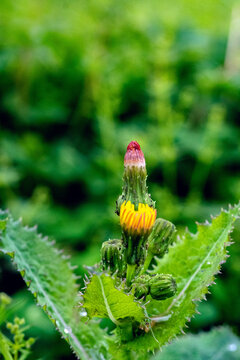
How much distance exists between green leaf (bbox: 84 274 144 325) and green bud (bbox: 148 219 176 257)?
9.3 inches

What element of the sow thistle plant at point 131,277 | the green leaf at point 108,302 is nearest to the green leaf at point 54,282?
the sow thistle plant at point 131,277

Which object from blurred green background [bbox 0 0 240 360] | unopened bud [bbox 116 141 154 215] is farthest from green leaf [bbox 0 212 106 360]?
blurred green background [bbox 0 0 240 360]

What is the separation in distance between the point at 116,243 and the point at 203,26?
238 inches

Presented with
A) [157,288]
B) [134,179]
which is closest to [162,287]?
[157,288]

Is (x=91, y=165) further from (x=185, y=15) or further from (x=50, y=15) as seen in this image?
(x=185, y=15)

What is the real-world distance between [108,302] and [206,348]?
3.17 feet

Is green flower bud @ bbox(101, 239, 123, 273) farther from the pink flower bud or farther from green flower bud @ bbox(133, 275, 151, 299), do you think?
the pink flower bud

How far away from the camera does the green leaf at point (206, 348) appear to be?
5.92ft

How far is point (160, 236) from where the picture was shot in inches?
51.4

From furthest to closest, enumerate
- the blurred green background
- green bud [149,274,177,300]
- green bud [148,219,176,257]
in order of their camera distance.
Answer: the blurred green background, green bud [148,219,176,257], green bud [149,274,177,300]

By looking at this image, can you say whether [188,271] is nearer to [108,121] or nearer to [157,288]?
[157,288]

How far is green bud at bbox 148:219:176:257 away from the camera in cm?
130

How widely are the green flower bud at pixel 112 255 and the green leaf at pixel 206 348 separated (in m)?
0.76

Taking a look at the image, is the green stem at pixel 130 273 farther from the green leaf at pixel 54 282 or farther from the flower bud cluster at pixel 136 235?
the green leaf at pixel 54 282
